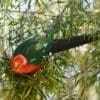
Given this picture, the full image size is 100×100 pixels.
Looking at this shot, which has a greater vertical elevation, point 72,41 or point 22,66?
point 72,41

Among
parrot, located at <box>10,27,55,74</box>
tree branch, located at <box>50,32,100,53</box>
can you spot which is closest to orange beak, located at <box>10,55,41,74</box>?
parrot, located at <box>10,27,55,74</box>

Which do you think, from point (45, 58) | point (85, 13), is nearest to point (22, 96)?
point (45, 58)

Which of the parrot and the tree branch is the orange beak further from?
the tree branch

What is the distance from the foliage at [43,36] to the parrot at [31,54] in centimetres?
5

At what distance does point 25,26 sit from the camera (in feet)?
6.57

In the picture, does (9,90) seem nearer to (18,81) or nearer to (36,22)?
(18,81)

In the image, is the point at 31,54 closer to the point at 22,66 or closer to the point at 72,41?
the point at 22,66

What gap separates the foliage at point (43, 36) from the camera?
72.4 inches

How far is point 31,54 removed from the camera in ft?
5.81

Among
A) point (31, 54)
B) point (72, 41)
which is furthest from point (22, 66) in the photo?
point (72, 41)

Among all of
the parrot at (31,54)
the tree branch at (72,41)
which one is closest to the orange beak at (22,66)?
the parrot at (31,54)

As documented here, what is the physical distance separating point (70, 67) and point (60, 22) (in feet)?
0.88

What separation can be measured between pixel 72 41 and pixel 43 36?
184 mm

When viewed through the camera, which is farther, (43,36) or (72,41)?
(43,36)
